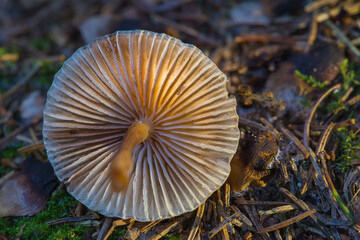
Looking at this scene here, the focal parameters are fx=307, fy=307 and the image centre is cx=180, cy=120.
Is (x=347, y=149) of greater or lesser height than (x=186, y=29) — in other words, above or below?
below

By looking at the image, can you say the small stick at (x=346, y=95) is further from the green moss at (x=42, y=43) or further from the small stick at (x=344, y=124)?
the green moss at (x=42, y=43)

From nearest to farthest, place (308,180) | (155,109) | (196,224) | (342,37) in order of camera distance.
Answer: (155,109)
(196,224)
(308,180)
(342,37)

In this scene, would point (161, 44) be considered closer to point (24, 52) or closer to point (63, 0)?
point (24, 52)

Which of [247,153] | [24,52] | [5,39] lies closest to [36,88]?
[24,52]

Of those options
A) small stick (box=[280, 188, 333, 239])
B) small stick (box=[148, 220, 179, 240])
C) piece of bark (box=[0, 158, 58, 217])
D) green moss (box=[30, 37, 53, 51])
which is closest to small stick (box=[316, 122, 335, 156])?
small stick (box=[280, 188, 333, 239])

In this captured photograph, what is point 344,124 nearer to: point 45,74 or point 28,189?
point 28,189

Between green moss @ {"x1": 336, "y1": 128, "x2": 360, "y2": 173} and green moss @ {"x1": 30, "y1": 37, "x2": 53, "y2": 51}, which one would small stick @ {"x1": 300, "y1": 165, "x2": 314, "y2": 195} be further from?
green moss @ {"x1": 30, "y1": 37, "x2": 53, "y2": 51}

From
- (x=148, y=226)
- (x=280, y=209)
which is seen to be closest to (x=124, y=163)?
(x=148, y=226)
